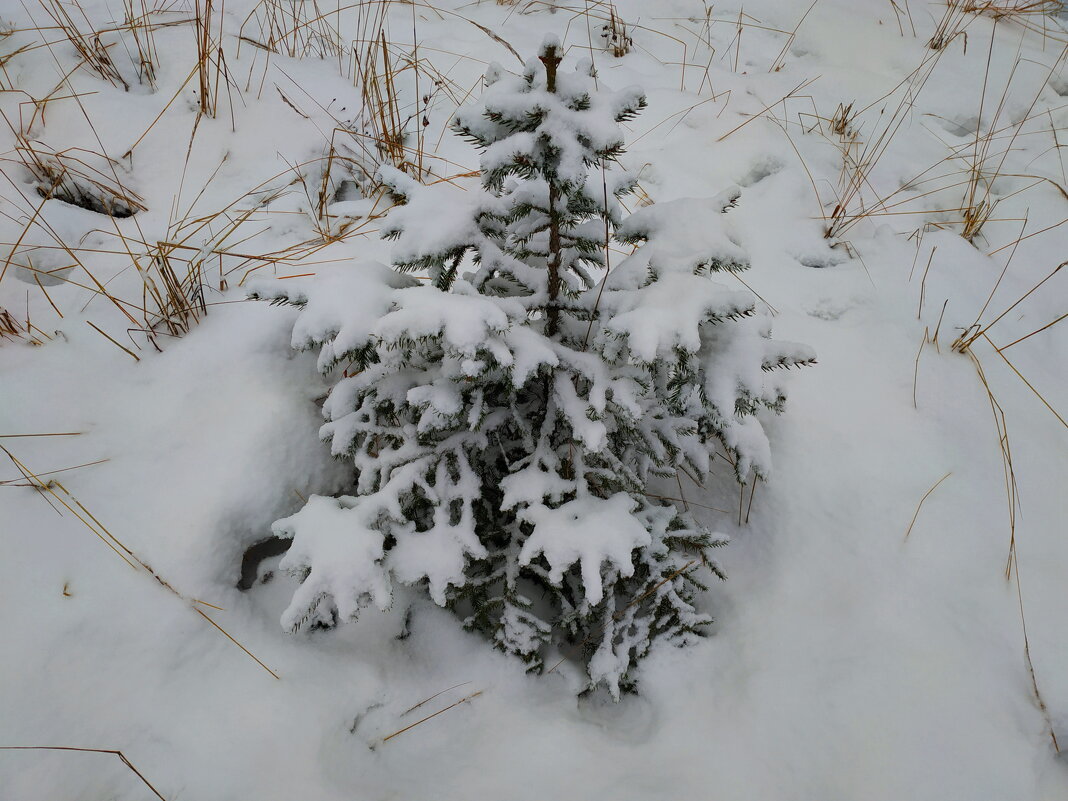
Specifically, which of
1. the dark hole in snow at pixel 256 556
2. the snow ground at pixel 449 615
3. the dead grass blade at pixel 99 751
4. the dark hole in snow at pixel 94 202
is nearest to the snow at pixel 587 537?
the snow ground at pixel 449 615

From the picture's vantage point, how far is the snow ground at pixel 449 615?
143 centimetres

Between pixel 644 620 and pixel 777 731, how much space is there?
0.42 m

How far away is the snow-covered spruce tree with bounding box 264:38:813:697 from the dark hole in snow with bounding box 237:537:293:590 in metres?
0.42

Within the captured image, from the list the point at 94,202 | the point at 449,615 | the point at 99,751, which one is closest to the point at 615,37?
the point at 94,202

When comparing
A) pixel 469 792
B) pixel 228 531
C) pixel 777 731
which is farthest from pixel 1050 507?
pixel 228 531

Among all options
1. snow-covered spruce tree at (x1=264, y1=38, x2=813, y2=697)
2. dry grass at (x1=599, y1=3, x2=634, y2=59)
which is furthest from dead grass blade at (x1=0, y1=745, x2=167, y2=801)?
dry grass at (x1=599, y1=3, x2=634, y2=59)

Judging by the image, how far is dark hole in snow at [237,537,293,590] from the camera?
5.78 ft

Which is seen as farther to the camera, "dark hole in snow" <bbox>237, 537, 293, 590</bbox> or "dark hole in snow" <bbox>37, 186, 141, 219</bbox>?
"dark hole in snow" <bbox>37, 186, 141, 219</bbox>

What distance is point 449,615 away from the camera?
5.83 ft

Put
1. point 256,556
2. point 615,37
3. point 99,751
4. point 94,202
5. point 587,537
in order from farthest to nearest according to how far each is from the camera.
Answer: point 615,37, point 94,202, point 256,556, point 587,537, point 99,751

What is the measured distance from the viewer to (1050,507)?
182 cm

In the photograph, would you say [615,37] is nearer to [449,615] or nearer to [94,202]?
[94,202]

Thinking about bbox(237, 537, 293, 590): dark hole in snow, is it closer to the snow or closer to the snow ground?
the snow ground

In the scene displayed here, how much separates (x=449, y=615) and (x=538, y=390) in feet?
2.37
